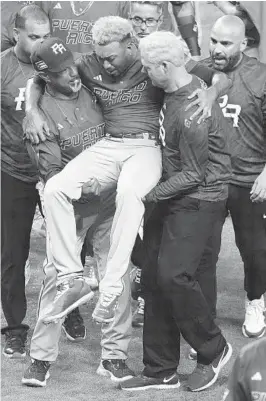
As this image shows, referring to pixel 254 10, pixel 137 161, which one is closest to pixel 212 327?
pixel 137 161

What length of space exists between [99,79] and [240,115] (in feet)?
3.90

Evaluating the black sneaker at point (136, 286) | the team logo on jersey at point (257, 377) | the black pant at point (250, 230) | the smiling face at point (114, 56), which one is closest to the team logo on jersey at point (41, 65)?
the smiling face at point (114, 56)

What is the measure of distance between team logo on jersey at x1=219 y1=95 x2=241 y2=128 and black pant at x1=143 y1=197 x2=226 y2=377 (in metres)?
0.94

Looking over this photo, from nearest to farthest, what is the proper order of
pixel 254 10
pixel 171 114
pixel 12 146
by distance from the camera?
pixel 171 114 → pixel 12 146 → pixel 254 10

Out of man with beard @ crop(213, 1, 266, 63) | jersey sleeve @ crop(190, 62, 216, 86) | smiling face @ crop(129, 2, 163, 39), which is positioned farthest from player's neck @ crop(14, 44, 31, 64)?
man with beard @ crop(213, 1, 266, 63)

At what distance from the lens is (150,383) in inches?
254

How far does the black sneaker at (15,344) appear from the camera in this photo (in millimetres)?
7004

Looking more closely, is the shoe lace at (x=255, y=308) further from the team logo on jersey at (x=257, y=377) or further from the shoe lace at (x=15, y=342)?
the team logo on jersey at (x=257, y=377)

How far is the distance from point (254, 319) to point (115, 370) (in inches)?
51.9

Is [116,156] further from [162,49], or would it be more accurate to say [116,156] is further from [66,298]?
[66,298]

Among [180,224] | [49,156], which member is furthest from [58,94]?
[180,224]

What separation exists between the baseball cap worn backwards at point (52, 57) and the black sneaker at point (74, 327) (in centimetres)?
192

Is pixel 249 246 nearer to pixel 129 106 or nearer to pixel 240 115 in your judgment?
pixel 240 115

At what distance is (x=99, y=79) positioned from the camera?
249 inches
